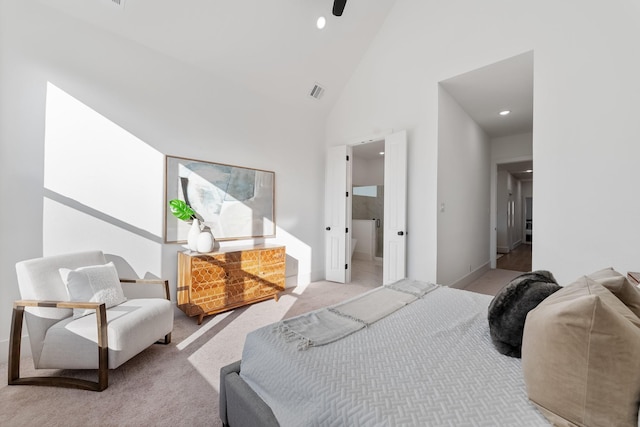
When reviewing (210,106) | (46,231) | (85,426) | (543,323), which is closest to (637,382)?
(543,323)

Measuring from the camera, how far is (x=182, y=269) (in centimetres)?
281

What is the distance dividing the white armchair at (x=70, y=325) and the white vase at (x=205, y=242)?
89 cm

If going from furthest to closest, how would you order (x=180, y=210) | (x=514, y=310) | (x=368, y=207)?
(x=368, y=207) < (x=180, y=210) < (x=514, y=310)

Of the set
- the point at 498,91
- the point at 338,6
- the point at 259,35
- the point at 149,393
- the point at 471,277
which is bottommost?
A: the point at 149,393

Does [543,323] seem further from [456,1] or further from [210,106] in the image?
[456,1]

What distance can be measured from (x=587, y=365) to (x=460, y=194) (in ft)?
12.3

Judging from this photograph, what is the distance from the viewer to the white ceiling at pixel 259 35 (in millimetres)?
2535

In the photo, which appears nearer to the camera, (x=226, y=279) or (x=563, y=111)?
(x=563, y=111)

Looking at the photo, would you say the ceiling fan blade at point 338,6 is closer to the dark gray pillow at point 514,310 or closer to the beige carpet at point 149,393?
the dark gray pillow at point 514,310

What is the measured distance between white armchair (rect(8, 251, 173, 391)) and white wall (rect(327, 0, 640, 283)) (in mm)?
3300

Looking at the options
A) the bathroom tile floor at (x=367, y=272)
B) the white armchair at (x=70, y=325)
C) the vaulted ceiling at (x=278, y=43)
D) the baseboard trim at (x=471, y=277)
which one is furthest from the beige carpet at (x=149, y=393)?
the baseboard trim at (x=471, y=277)

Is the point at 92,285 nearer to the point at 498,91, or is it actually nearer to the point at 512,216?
the point at 498,91

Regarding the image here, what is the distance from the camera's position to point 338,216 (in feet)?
14.7

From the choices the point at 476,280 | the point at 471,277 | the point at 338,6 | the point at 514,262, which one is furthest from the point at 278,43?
the point at 514,262
